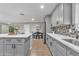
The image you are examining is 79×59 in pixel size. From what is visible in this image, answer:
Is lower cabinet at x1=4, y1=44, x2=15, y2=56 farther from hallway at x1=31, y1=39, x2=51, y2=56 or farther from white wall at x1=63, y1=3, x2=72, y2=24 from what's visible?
white wall at x1=63, y1=3, x2=72, y2=24

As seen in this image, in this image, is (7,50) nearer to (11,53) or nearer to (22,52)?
(11,53)

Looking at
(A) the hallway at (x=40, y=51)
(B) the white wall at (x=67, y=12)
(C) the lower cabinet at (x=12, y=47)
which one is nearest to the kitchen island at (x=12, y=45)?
(C) the lower cabinet at (x=12, y=47)

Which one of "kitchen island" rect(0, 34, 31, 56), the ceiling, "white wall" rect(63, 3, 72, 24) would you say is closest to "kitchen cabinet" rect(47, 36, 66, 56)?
"white wall" rect(63, 3, 72, 24)

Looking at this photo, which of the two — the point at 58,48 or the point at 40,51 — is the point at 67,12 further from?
the point at 40,51

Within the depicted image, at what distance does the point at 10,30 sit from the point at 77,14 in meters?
2.87

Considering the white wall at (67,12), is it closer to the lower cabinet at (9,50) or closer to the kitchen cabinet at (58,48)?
the kitchen cabinet at (58,48)

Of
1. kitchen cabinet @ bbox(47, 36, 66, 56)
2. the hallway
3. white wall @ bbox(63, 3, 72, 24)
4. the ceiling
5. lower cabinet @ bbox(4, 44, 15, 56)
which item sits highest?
the ceiling

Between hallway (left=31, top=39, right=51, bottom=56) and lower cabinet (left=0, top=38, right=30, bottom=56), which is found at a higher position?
lower cabinet (left=0, top=38, right=30, bottom=56)

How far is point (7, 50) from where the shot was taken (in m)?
3.89

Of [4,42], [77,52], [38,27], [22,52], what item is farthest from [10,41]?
A: [38,27]

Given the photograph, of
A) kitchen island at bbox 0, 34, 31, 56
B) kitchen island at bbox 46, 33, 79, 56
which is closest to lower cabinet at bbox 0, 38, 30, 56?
kitchen island at bbox 0, 34, 31, 56

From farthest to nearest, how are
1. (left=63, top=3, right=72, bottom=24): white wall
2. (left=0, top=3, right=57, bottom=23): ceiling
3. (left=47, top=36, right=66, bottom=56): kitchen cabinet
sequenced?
(left=0, top=3, right=57, bottom=23): ceiling, (left=63, top=3, right=72, bottom=24): white wall, (left=47, top=36, right=66, bottom=56): kitchen cabinet

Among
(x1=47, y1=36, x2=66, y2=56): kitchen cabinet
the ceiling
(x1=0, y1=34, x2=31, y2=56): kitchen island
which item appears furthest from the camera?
the ceiling

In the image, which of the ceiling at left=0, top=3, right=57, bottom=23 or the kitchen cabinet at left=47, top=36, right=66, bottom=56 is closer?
the kitchen cabinet at left=47, top=36, right=66, bottom=56
